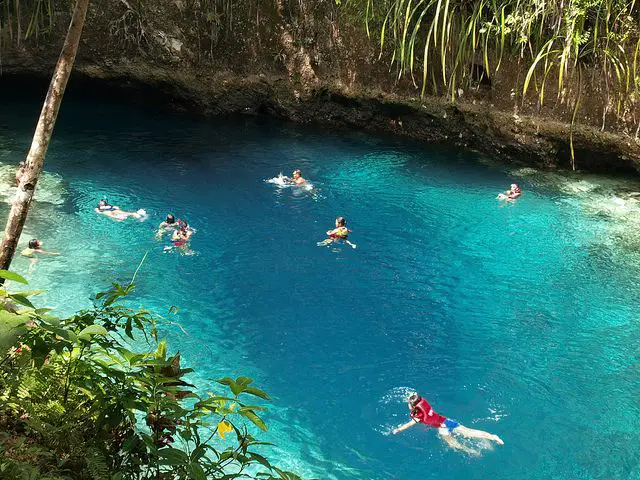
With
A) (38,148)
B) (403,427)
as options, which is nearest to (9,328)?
(38,148)

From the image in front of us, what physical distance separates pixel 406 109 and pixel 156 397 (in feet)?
51.1

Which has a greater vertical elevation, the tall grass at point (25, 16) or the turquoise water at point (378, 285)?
the tall grass at point (25, 16)

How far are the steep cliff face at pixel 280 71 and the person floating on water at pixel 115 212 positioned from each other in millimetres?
7716

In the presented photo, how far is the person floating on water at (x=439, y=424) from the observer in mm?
7016

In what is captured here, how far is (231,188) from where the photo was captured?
14.1 meters

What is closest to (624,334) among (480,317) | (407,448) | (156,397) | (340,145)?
(480,317)

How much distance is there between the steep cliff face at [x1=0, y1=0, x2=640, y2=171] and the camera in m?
16.2

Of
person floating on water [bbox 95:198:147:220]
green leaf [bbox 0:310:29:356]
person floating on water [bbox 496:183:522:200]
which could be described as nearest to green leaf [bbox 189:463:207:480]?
green leaf [bbox 0:310:29:356]

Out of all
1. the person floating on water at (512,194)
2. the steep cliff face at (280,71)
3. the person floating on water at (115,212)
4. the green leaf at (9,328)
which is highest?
the green leaf at (9,328)

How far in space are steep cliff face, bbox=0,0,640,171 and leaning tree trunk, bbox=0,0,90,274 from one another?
41.3ft

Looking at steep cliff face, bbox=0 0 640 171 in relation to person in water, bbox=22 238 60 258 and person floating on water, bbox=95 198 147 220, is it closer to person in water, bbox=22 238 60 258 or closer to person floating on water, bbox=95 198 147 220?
person floating on water, bbox=95 198 147 220

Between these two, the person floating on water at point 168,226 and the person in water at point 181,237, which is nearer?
the person in water at point 181,237

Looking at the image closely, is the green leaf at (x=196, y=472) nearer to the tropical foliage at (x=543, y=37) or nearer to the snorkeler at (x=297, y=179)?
the tropical foliage at (x=543, y=37)

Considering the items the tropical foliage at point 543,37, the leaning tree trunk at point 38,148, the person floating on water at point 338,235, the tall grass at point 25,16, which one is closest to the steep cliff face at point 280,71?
the tall grass at point 25,16
